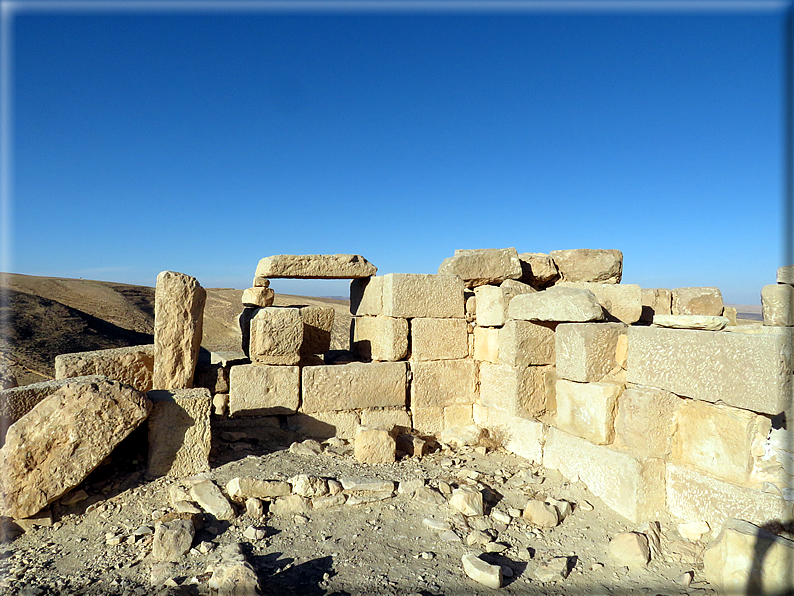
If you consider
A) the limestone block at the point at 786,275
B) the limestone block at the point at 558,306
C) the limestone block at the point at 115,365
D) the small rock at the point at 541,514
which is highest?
the limestone block at the point at 786,275

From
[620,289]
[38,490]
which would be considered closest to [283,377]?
[38,490]

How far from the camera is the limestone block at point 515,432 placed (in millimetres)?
4914

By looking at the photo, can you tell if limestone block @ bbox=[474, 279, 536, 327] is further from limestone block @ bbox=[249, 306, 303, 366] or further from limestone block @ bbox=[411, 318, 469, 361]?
limestone block @ bbox=[249, 306, 303, 366]

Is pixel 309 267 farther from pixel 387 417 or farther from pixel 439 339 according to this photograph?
pixel 387 417

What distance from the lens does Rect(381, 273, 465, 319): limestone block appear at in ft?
18.5

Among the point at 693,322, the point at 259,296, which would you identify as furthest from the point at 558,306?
the point at 259,296

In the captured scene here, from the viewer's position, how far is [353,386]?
5594 millimetres

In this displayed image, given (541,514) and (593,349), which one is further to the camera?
(593,349)

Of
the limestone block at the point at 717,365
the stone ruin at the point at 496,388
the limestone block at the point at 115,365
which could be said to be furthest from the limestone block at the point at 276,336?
the limestone block at the point at 717,365

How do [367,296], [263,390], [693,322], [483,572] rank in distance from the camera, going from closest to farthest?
[483,572]
[693,322]
[263,390]
[367,296]

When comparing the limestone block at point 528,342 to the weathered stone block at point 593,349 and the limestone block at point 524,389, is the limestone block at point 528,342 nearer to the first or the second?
the limestone block at point 524,389

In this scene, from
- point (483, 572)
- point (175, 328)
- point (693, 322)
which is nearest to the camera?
point (483, 572)

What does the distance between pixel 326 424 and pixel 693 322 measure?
3639 millimetres

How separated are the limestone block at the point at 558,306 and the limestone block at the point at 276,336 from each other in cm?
224
